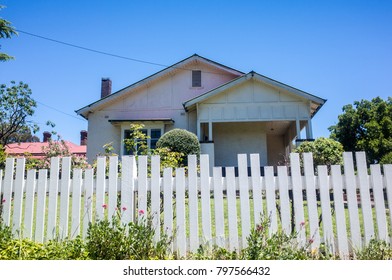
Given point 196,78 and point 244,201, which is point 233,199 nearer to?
point 244,201

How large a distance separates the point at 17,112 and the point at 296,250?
29.1 meters

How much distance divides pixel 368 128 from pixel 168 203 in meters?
22.7

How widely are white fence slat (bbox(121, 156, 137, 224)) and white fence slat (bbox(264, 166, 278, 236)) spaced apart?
5.28 feet

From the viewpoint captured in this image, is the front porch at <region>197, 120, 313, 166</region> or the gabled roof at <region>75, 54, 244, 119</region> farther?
the front porch at <region>197, 120, 313, 166</region>

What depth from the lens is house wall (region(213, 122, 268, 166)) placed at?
625 inches

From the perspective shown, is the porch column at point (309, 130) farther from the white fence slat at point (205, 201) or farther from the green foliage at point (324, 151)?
the white fence slat at point (205, 201)

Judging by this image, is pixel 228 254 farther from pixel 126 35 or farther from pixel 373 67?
pixel 126 35

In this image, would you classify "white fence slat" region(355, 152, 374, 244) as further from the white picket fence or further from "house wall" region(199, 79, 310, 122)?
"house wall" region(199, 79, 310, 122)

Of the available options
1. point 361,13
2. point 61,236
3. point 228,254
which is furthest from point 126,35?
point 228,254

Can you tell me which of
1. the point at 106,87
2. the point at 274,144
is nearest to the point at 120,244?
the point at 106,87

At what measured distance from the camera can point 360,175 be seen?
128 inches

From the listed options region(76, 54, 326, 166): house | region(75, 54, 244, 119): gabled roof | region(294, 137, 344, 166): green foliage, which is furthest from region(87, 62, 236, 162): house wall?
region(294, 137, 344, 166): green foliage
